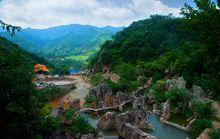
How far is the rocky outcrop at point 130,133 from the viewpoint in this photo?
20377 mm

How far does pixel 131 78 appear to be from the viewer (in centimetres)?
4375

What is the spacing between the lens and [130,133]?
70.6 feet

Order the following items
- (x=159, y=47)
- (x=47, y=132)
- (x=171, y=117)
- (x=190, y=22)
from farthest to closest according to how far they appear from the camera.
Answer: (x=159, y=47), (x=171, y=117), (x=47, y=132), (x=190, y=22)

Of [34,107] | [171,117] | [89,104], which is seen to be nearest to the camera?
[34,107]

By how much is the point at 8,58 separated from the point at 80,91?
92.1 ft

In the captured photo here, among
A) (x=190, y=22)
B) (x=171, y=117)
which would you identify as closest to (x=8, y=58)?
(x=190, y=22)

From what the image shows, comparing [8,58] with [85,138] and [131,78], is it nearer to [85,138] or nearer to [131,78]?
[85,138]

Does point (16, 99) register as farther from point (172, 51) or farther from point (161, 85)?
point (172, 51)

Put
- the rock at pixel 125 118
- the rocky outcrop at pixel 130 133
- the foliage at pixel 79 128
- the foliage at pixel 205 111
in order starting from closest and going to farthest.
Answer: the foliage at pixel 79 128
the rocky outcrop at pixel 130 133
the rock at pixel 125 118
the foliage at pixel 205 111

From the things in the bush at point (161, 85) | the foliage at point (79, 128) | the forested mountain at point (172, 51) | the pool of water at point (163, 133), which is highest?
the forested mountain at point (172, 51)

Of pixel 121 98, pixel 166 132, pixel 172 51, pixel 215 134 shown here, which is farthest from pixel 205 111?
pixel 172 51

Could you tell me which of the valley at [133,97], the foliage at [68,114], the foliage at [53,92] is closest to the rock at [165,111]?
the valley at [133,97]

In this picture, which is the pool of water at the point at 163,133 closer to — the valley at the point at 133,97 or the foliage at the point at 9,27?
the valley at the point at 133,97

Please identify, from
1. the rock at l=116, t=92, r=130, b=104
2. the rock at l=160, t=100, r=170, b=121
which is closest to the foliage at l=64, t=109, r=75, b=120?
the rock at l=160, t=100, r=170, b=121
